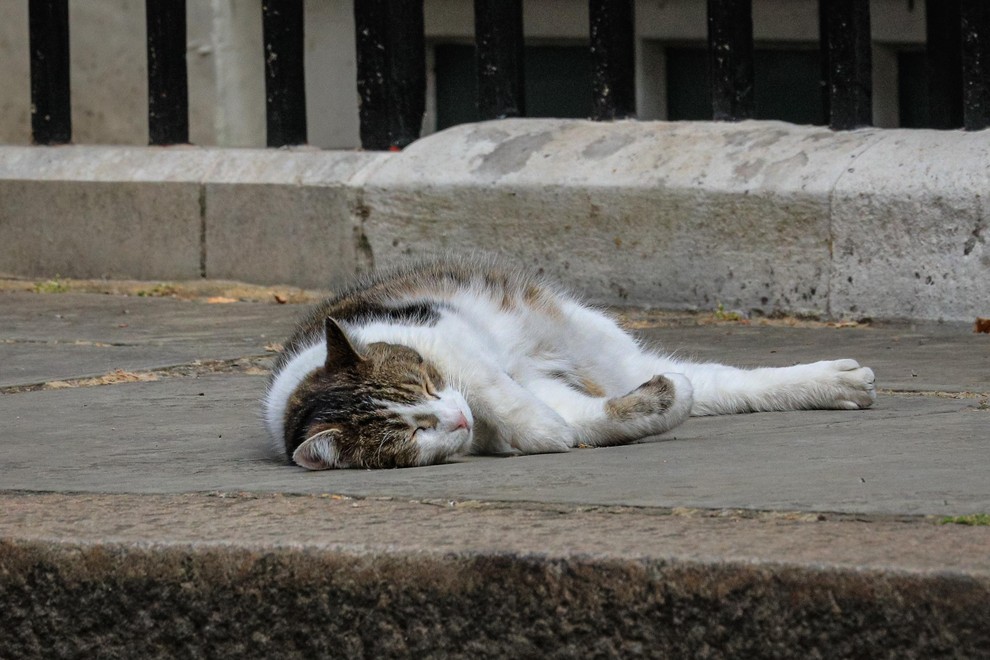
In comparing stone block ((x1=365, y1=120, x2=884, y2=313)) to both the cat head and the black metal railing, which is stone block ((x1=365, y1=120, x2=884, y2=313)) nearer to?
the black metal railing

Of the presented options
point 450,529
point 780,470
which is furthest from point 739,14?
point 450,529

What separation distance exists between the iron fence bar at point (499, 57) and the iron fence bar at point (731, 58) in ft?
2.42

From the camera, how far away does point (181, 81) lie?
6148 mm

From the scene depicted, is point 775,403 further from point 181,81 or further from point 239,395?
point 181,81

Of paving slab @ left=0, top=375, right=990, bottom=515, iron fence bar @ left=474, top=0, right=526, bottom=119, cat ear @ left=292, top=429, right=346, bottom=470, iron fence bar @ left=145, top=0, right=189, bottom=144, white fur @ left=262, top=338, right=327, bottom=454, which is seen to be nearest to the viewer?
paving slab @ left=0, top=375, right=990, bottom=515

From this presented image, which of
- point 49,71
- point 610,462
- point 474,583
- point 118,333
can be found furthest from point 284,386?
point 49,71

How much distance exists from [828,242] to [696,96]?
11.9ft

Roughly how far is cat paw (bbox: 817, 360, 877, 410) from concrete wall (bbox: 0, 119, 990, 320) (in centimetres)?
132

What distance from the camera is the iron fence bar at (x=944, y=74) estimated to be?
5633 mm

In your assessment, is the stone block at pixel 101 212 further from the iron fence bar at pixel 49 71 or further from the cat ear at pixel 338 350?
the cat ear at pixel 338 350

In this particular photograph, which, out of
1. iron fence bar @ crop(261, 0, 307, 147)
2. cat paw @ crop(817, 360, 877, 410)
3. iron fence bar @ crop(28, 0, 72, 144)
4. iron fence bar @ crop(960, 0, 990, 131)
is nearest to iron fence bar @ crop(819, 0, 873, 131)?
iron fence bar @ crop(960, 0, 990, 131)

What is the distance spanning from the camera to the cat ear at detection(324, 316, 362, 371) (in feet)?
9.95

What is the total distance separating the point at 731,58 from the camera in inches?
203

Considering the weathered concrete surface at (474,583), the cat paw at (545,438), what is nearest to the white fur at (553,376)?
the cat paw at (545,438)
